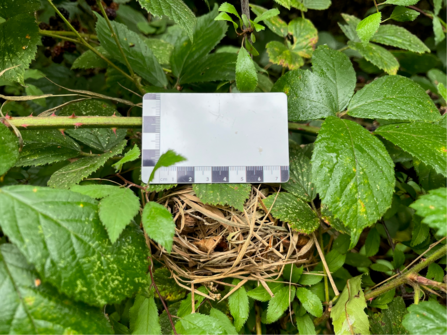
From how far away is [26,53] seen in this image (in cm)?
82

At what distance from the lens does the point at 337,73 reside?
2.77 ft

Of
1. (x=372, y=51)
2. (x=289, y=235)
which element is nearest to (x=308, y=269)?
(x=289, y=235)

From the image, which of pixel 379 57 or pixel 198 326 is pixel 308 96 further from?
pixel 198 326

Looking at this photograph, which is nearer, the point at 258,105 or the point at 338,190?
the point at 338,190

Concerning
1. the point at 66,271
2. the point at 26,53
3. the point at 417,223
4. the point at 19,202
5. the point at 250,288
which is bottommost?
the point at 250,288

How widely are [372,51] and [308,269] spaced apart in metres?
0.73

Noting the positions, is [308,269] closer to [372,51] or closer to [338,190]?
[338,190]

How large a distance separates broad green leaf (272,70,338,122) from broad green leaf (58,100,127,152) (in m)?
0.51

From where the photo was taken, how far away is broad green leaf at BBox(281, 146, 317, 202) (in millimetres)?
852

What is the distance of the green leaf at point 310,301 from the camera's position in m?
0.79

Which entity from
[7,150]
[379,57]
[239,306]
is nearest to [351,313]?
[239,306]

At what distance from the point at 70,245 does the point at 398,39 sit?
111 cm

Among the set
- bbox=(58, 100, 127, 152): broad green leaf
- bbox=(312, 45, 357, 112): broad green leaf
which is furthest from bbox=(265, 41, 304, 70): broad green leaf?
bbox=(58, 100, 127, 152): broad green leaf

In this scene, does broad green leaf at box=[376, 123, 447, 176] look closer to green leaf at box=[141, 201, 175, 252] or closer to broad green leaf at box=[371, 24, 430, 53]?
broad green leaf at box=[371, 24, 430, 53]
